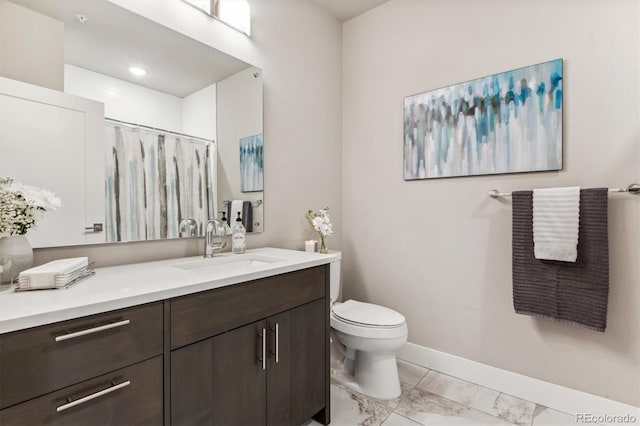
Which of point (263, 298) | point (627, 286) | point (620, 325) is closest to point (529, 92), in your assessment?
point (627, 286)

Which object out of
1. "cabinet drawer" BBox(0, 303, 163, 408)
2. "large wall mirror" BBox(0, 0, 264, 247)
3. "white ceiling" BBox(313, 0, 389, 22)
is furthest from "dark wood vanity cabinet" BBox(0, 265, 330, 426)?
"white ceiling" BBox(313, 0, 389, 22)

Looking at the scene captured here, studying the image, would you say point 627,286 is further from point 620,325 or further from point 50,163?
point 50,163

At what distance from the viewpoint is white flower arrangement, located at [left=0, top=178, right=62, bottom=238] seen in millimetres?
961

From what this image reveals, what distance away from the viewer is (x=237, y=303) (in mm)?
1184

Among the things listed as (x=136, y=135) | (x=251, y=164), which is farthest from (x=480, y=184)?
(x=136, y=135)

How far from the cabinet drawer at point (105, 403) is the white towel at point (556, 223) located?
1848 millimetres

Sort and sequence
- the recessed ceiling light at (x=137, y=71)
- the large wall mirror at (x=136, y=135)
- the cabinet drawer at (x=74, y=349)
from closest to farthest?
the cabinet drawer at (x=74, y=349), the large wall mirror at (x=136, y=135), the recessed ceiling light at (x=137, y=71)

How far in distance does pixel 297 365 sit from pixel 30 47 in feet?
5.55

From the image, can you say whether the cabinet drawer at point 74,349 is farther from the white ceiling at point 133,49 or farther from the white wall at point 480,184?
the white wall at point 480,184

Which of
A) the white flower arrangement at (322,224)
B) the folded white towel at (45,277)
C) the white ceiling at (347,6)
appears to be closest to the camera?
the folded white towel at (45,277)

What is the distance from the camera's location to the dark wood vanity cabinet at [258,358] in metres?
1.04

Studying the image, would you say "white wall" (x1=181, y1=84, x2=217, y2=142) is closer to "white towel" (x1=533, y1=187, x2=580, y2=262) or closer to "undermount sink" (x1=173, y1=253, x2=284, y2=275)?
"undermount sink" (x1=173, y1=253, x2=284, y2=275)

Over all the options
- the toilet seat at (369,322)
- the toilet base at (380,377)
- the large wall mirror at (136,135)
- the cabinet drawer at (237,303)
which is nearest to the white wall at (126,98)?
the large wall mirror at (136,135)

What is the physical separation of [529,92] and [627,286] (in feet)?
3.69
